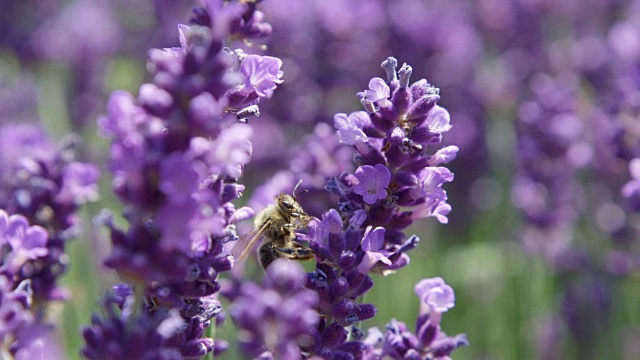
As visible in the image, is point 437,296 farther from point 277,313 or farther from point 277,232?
point 277,313

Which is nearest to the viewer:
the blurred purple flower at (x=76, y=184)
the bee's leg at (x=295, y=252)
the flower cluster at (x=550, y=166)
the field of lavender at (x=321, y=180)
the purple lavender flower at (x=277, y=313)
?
the purple lavender flower at (x=277, y=313)

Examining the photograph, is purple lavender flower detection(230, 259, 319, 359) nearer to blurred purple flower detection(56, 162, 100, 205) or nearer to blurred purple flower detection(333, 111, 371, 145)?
blurred purple flower detection(333, 111, 371, 145)

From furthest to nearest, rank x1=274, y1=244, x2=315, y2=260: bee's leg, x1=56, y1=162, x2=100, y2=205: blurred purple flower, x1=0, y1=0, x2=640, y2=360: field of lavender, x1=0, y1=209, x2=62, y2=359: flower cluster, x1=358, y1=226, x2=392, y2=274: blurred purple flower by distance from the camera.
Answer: x1=56, y1=162, x2=100, y2=205: blurred purple flower
x1=274, y1=244, x2=315, y2=260: bee's leg
x1=358, y1=226, x2=392, y2=274: blurred purple flower
x1=0, y1=209, x2=62, y2=359: flower cluster
x1=0, y1=0, x2=640, y2=360: field of lavender

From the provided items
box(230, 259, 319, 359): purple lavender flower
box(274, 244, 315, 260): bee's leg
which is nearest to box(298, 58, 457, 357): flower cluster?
box(274, 244, 315, 260): bee's leg

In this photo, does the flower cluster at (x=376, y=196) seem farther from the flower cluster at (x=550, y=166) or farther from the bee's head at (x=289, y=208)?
the flower cluster at (x=550, y=166)

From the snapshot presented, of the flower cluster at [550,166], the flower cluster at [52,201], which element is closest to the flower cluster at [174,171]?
the flower cluster at [52,201]

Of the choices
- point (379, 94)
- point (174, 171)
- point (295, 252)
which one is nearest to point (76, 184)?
point (295, 252)

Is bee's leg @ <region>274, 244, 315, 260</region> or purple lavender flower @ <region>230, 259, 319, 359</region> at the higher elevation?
bee's leg @ <region>274, 244, 315, 260</region>
